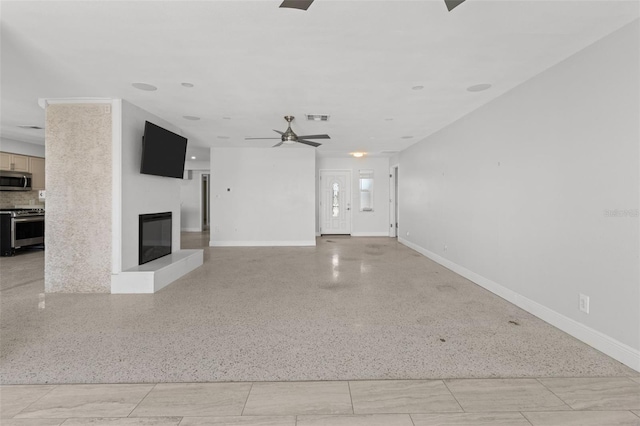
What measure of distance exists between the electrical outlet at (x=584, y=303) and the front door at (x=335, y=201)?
7.69m

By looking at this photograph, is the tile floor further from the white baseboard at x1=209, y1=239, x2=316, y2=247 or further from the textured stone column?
the white baseboard at x1=209, y1=239, x2=316, y2=247

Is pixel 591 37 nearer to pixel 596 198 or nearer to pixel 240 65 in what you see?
pixel 596 198

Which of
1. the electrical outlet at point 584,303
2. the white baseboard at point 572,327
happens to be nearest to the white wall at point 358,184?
the white baseboard at point 572,327

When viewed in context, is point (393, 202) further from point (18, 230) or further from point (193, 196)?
point (18, 230)

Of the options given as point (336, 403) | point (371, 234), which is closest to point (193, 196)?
point (371, 234)

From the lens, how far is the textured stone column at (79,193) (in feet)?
13.4

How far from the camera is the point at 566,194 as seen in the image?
116 inches

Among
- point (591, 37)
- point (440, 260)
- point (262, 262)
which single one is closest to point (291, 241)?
Result: point (262, 262)

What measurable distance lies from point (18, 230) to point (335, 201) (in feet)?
26.0

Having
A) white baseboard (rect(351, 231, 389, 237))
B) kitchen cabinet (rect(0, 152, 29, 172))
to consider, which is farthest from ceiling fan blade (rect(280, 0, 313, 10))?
white baseboard (rect(351, 231, 389, 237))

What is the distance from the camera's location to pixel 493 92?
389cm

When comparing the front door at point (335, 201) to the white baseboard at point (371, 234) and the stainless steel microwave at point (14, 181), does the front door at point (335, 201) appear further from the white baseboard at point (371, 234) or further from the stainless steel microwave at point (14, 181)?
the stainless steel microwave at point (14, 181)

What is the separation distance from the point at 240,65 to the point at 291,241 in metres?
5.60

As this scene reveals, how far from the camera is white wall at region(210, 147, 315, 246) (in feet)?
26.6
